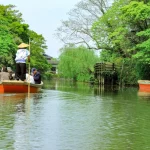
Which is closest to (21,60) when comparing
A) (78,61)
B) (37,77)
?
(37,77)

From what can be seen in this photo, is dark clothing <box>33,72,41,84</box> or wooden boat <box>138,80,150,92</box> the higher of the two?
dark clothing <box>33,72,41,84</box>

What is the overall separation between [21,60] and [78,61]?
44799mm

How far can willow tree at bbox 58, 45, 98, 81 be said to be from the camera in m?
63.1

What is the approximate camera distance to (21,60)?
65.9 feet

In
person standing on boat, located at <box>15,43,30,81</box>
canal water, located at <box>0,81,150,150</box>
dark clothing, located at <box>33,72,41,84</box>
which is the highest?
person standing on boat, located at <box>15,43,30,81</box>

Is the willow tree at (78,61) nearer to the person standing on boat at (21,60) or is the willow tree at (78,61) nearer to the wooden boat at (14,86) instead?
the person standing on boat at (21,60)

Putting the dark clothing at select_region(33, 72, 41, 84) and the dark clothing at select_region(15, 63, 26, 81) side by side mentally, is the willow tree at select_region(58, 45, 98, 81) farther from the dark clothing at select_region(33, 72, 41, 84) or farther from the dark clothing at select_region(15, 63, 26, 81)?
the dark clothing at select_region(15, 63, 26, 81)

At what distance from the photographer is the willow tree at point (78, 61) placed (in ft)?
207

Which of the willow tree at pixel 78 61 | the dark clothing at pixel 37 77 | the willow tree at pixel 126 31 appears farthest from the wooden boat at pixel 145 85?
the willow tree at pixel 78 61

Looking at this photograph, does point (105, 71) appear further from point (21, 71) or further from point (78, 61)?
point (21, 71)

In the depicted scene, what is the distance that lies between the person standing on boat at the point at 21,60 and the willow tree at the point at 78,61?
40441mm

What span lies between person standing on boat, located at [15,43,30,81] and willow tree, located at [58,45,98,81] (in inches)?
1592

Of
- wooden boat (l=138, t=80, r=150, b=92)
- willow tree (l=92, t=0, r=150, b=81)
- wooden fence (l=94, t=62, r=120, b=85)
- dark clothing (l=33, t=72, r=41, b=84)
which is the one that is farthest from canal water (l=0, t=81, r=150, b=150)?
wooden fence (l=94, t=62, r=120, b=85)

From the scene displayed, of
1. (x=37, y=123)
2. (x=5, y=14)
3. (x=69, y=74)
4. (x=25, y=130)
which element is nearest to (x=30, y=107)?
(x=37, y=123)
